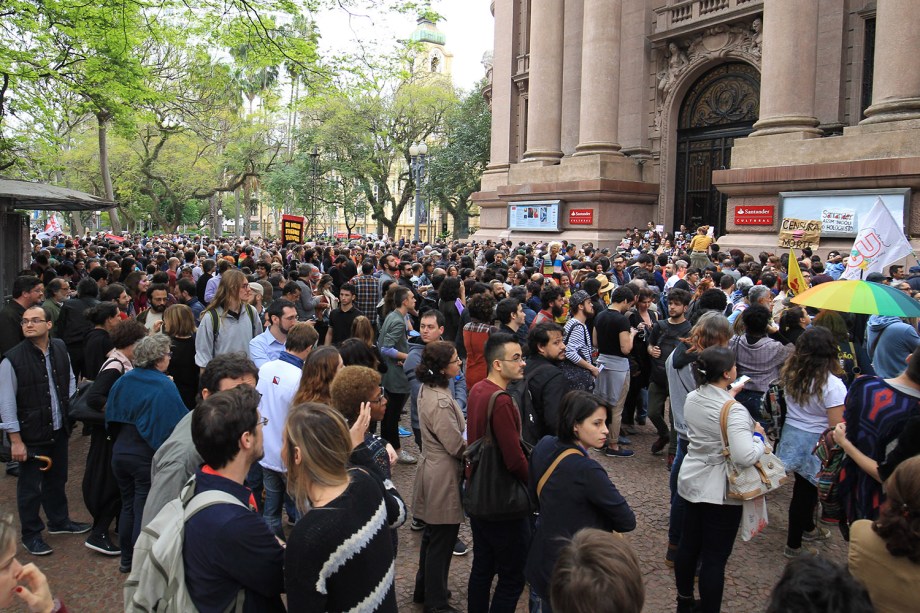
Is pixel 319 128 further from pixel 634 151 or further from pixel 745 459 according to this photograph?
pixel 745 459

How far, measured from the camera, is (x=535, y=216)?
2538 cm

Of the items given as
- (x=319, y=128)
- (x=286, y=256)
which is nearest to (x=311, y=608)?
(x=286, y=256)

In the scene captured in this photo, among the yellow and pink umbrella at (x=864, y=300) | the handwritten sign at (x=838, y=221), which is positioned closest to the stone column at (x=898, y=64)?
the handwritten sign at (x=838, y=221)

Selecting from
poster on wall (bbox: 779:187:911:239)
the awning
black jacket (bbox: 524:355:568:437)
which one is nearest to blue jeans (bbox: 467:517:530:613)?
black jacket (bbox: 524:355:568:437)

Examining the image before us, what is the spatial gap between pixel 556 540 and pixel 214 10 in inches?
437

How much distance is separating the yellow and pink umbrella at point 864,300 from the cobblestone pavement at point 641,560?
6.74 ft

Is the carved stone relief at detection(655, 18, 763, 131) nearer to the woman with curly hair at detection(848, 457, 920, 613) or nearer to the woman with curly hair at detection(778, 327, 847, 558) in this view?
the woman with curly hair at detection(778, 327, 847, 558)

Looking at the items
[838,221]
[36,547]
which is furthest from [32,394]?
[838,221]

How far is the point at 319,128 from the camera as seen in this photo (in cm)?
4206

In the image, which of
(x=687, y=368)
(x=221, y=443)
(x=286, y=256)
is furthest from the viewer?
(x=286, y=256)

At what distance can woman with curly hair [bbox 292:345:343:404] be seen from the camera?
428 centimetres

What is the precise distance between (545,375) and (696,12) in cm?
2210

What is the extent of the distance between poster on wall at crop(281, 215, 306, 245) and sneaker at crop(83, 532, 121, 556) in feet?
49.4

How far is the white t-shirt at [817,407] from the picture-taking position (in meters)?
5.12
